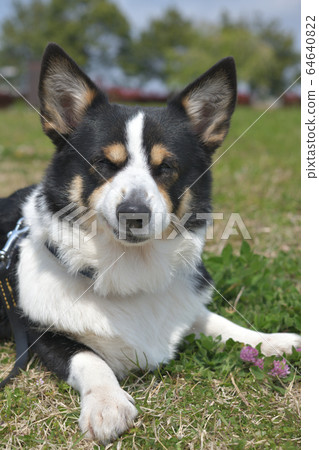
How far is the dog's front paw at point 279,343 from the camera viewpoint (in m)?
2.37

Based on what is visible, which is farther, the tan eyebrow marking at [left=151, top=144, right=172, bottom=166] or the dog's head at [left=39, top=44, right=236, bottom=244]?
the tan eyebrow marking at [left=151, top=144, right=172, bottom=166]

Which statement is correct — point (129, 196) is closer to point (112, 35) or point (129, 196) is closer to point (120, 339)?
point (120, 339)

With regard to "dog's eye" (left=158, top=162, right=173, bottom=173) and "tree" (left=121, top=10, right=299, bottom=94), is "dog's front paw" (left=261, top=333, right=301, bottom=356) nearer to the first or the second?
"dog's eye" (left=158, top=162, right=173, bottom=173)

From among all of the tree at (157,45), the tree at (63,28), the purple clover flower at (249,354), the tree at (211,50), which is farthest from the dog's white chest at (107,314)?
the tree at (157,45)

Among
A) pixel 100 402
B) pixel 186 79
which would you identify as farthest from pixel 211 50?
pixel 100 402

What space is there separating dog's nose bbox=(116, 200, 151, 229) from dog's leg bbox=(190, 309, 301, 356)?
0.82 metres

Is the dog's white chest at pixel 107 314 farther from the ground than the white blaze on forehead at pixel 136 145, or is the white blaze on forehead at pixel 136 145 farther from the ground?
the white blaze on forehead at pixel 136 145

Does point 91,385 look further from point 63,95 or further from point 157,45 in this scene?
point 157,45

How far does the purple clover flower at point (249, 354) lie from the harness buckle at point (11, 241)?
4.25 feet

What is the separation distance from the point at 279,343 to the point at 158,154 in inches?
44.9

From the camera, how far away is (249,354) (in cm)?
227

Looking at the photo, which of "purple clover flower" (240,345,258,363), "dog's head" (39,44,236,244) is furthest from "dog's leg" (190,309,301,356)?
"dog's head" (39,44,236,244)

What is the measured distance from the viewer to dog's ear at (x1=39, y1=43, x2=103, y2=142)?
2.25 metres

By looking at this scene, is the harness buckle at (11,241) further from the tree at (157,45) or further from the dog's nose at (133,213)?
the tree at (157,45)
